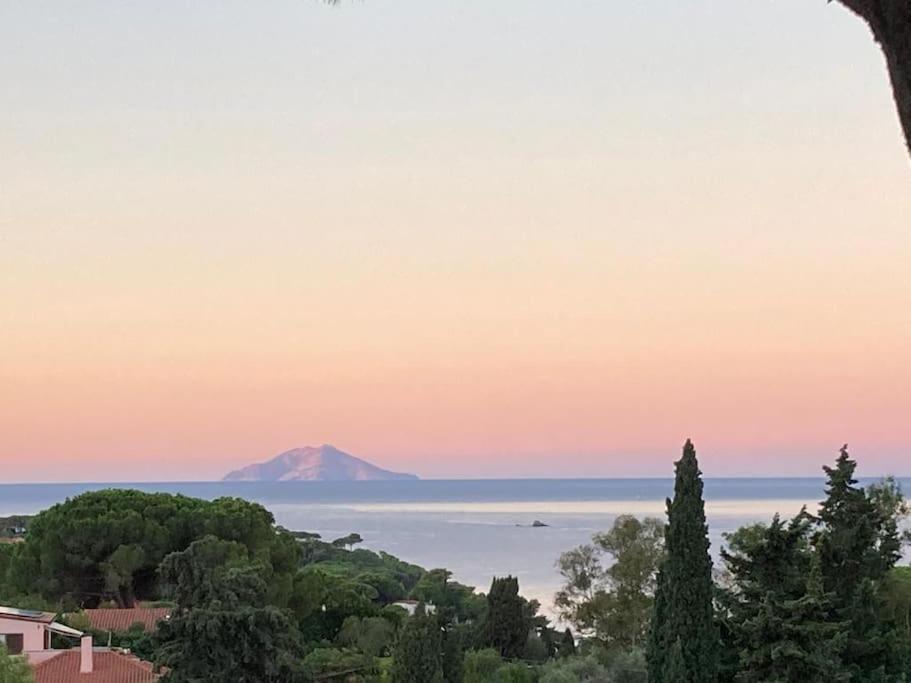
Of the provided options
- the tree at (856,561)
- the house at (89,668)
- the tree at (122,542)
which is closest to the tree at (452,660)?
the house at (89,668)

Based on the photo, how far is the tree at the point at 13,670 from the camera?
45.8ft

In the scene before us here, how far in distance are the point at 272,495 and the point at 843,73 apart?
180m

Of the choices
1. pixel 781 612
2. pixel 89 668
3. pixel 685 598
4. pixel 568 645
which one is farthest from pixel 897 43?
pixel 568 645

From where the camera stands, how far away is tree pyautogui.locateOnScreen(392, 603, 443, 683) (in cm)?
1727

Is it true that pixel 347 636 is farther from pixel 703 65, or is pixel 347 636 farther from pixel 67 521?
pixel 703 65

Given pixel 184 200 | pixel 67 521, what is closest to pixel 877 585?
pixel 184 200

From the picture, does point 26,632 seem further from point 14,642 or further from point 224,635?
point 224,635

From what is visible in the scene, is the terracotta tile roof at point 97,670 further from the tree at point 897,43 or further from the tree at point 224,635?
the tree at point 897,43

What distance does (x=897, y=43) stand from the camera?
2.05 meters

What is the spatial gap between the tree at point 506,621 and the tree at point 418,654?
24.8 feet

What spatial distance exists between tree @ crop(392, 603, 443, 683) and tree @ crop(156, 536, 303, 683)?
2.10 m

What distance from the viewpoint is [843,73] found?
10547 mm

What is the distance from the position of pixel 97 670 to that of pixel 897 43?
18.5 meters

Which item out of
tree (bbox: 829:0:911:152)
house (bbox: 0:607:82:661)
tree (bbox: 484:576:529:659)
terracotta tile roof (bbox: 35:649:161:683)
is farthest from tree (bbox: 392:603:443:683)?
→ tree (bbox: 829:0:911:152)
